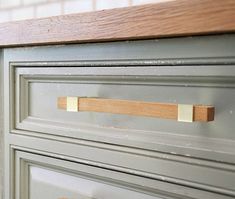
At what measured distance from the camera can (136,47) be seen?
57cm

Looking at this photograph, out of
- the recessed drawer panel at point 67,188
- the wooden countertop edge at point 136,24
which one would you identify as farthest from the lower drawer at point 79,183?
the wooden countertop edge at point 136,24

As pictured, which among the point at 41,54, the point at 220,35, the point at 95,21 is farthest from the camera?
the point at 41,54

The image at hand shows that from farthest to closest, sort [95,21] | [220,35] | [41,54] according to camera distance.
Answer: [41,54], [95,21], [220,35]

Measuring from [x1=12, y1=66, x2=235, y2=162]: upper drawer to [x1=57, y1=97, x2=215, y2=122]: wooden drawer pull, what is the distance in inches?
0.6

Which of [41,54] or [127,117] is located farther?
[41,54]

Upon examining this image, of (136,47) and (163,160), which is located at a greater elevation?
(136,47)

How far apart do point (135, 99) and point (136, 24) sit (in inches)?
4.6

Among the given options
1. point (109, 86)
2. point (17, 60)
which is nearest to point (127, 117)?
point (109, 86)

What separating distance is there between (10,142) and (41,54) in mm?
207

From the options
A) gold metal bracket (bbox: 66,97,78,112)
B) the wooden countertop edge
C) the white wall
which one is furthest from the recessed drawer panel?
the white wall

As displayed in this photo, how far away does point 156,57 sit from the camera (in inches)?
21.5

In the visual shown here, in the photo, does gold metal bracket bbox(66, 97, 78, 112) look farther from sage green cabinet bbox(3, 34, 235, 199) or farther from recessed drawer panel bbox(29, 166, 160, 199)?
recessed drawer panel bbox(29, 166, 160, 199)

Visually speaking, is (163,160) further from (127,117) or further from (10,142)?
(10,142)

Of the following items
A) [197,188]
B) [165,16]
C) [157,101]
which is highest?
[165,16]
